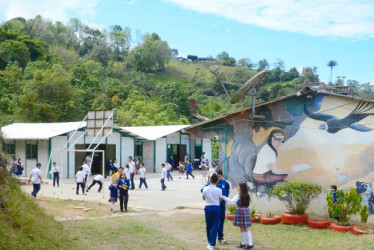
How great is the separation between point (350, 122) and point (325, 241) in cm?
417

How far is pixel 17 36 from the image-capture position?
6250 cm

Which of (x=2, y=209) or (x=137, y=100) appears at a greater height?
(x=137, y=100)

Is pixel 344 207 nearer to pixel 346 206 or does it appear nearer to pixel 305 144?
pixel 346 206

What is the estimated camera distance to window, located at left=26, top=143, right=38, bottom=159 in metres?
29.3

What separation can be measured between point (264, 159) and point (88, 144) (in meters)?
19.0

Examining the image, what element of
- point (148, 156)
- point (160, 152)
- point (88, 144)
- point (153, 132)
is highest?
point (153, 132)

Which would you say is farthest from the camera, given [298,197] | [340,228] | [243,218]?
[298,197]

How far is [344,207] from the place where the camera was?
11.6 metres

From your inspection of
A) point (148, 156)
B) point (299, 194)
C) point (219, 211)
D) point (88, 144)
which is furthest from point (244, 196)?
point (148, 156)

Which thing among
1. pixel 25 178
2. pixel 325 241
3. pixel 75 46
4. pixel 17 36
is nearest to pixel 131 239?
pixel 325 241

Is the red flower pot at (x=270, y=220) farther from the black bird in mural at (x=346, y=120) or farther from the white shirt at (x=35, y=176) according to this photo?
the white shirt at (x=35, y=176)

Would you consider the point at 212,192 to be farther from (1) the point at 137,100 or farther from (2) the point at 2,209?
(1) the point at 137,100

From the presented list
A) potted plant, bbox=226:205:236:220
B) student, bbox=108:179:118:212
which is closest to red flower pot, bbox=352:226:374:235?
potted plant, bbox=226:205:236:220

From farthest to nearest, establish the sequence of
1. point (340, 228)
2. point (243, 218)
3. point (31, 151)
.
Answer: point (31, 151) → point (340, 228) → point (243, 218)
